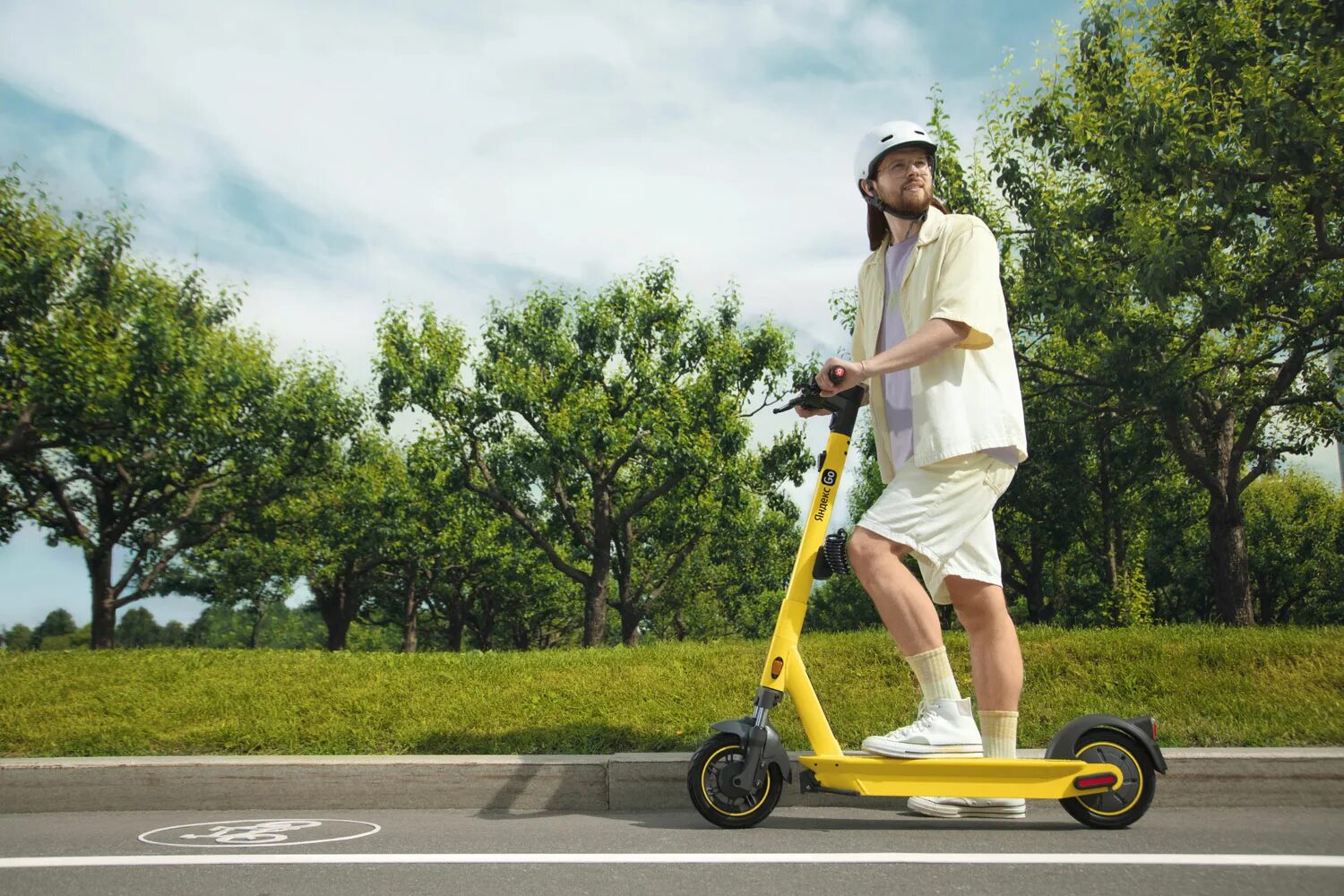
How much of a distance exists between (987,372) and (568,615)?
45498 millimetres

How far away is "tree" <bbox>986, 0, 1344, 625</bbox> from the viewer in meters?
13.2

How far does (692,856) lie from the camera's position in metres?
3.64

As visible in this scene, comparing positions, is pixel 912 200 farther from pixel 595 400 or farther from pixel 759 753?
pixel 595 400

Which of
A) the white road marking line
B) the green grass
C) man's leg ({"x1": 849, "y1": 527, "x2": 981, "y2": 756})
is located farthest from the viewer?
the green grass

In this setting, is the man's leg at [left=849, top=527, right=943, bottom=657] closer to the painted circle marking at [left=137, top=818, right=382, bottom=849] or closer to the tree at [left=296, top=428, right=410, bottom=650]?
the painted circle marking at [left=137, top=818, right=382, bottom=849]

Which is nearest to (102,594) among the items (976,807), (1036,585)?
(1036,585)

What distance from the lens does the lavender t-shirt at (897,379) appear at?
4.36 metres

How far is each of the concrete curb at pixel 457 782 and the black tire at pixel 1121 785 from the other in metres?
0.88

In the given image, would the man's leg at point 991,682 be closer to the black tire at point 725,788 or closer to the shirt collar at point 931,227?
the black tire at point 725,788

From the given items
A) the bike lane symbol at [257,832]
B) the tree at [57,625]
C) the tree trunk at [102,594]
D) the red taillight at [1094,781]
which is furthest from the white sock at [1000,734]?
the tree at [57,625]

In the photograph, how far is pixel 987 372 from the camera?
4.24 metres

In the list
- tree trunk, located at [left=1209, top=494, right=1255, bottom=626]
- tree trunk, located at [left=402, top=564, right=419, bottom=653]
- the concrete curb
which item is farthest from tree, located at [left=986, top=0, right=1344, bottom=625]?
tree trunk, located at [left=402, top=564, right=419, bottom=653]

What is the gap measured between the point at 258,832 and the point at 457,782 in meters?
0.95

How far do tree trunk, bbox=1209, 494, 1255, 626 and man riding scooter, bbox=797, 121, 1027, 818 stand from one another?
53.1 ft
